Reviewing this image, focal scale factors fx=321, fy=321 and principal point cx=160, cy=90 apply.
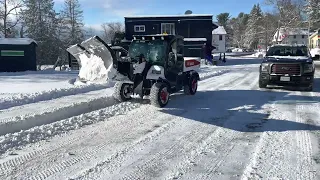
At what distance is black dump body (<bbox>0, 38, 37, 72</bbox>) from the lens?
25.2 metres

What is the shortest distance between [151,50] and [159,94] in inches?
67.0

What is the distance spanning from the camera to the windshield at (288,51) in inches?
512

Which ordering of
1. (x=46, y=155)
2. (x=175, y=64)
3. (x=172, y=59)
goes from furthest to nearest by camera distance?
(x=175, y=64) < (x=172, y=59) < (x=46, y=155)

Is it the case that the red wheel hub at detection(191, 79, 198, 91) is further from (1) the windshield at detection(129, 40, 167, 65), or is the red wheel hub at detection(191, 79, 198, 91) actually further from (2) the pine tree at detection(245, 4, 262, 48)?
(2) the pine tree at detection(245, 4, 262, 48)

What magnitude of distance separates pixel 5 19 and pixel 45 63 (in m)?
8.16

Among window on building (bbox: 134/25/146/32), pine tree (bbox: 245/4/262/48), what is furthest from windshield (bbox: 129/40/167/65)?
pine tree (bbox: 245/4/262/48)

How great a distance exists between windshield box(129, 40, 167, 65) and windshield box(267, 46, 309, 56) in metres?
5.96

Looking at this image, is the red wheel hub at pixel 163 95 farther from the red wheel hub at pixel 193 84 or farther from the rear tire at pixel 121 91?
the red wheel hub at pixel 193 84

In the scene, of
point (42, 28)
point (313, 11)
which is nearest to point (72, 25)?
point (42, 28)

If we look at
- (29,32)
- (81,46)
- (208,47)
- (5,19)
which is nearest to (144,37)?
(81,46)

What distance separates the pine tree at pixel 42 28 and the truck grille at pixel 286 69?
1546 inches

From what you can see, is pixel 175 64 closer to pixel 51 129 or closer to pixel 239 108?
pixel 239 108

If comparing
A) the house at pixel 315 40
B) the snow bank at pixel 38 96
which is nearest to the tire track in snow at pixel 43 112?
the snow bank at pixel 38 96

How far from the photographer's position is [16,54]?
83.8 ft
